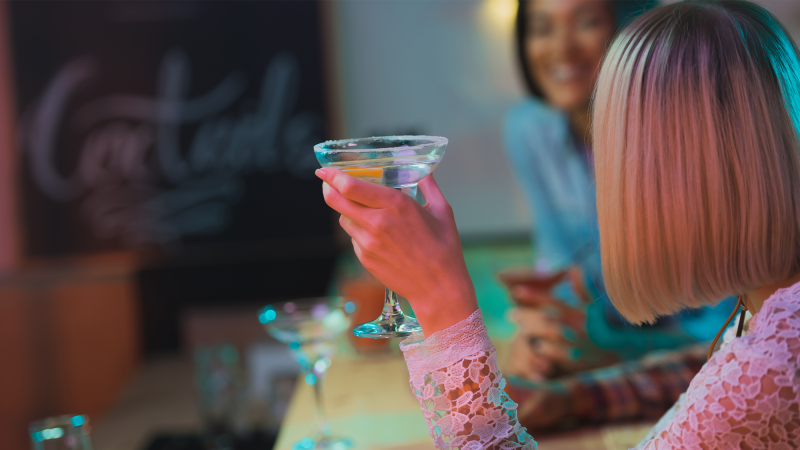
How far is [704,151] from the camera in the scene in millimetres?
709

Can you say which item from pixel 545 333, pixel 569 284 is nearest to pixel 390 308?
pixel 545 333

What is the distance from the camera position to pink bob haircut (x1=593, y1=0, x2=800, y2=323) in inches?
27.5

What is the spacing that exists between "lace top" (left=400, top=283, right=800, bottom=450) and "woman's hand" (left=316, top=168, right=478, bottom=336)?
3cm

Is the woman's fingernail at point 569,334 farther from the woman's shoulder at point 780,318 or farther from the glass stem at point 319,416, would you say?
the woman's shoulder at point 780,318

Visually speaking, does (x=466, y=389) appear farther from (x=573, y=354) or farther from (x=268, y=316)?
(x=573, y=354)

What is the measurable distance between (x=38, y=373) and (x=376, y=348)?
2.36 metres

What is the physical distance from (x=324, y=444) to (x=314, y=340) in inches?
7.5

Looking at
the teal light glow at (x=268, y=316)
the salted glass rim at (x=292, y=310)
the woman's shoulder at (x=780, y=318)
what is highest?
the woman's shoulder at (x=780, y=318)

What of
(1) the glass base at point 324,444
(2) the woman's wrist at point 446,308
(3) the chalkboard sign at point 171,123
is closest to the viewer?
(2) the woman's wrist at point 446,308

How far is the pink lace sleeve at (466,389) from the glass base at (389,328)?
7 centimetres

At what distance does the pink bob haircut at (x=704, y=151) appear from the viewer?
70cm

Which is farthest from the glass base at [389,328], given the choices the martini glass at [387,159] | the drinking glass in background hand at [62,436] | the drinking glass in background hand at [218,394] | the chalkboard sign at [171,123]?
the chalkboard sign at [171,123]

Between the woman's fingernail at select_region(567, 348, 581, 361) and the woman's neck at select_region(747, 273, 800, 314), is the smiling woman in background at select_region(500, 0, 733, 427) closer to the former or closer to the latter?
the woman's fingernail at select_region(567, 348, 581, 361)

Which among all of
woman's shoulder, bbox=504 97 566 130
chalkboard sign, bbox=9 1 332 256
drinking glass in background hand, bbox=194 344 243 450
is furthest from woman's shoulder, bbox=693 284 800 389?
chalkboard sign, bbox=9 1 332 256
